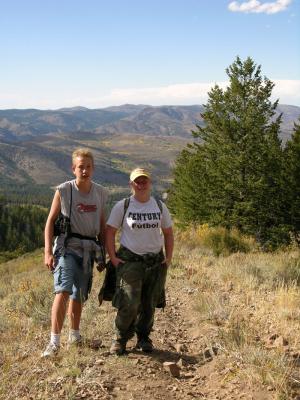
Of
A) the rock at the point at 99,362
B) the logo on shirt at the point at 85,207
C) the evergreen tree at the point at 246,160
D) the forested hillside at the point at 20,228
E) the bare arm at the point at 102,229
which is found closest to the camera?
the rock at the point at 99,362

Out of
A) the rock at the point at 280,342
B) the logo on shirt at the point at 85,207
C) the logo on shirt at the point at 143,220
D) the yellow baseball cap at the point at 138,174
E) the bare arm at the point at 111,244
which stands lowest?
the rock at the point at 280,342

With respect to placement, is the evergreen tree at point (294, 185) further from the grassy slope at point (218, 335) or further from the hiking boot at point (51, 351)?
the hiking boot at point (51, 351)

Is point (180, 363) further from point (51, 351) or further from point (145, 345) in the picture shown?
point (51, 351)

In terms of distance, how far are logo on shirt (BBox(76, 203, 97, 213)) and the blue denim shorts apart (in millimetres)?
485

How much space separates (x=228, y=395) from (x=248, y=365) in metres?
0.34

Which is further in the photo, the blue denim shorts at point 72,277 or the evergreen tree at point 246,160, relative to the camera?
the evergreen tree at point 246,160

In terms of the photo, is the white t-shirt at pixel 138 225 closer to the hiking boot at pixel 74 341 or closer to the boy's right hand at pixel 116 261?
the boy's right hand at pixel 116 261

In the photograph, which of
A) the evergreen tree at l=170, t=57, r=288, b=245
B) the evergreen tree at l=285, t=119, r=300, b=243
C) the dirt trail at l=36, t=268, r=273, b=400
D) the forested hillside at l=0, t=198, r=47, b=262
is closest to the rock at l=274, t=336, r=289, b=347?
the dirt trail at l=36, t=268, r=273, b=400

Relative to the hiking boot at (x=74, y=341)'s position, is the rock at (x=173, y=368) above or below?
above

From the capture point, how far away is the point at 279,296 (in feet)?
20.0

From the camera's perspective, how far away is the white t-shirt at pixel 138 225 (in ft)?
15.9

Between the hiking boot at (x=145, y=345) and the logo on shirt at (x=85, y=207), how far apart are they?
1.52m

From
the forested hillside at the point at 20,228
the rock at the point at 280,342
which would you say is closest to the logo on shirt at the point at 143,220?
the rock at the point at 280,342

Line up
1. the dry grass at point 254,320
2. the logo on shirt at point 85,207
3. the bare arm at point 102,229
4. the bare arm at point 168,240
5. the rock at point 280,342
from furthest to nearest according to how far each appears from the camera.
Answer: the bare arm at point 102,229, the bare arm at point 168,240, the logo on shirt at point 85,207, the rock at point 280,342, the dry grass at point 254,320
